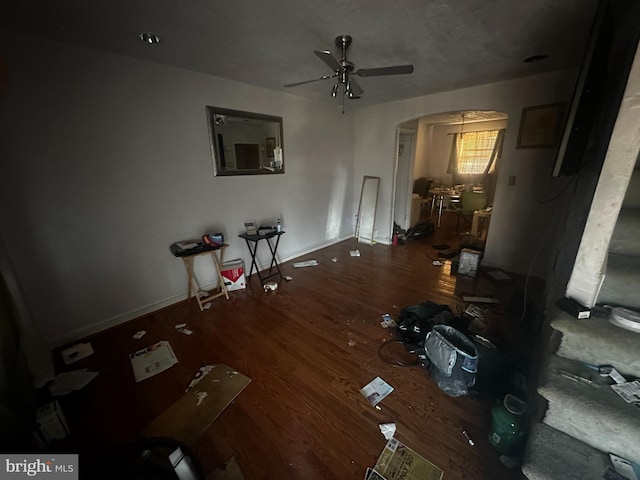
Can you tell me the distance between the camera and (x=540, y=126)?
286 centimetres

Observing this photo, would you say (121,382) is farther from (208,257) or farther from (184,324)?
(208,257)

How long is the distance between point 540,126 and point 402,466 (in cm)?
365

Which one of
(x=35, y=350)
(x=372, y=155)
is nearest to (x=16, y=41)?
(x=35, y=350)

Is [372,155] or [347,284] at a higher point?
[372,155]

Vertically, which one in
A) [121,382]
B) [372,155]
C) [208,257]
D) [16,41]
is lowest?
[121,382]

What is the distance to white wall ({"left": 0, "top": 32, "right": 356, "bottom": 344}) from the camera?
5.75 ft

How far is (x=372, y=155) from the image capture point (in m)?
4.41

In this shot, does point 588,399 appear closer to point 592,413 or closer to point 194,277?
point 592,413

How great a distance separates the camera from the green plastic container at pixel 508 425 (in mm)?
1205

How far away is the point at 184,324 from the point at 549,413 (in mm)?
2614

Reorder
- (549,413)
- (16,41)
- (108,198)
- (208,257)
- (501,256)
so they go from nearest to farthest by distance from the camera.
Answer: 1. (549,413)
2. (16,41)
3. (108,198)
4. (208,257)
5. (501,256)

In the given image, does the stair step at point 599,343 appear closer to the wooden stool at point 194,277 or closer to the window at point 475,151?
the wooden stool at point 194,277

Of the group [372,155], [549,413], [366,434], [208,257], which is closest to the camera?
[549,413]

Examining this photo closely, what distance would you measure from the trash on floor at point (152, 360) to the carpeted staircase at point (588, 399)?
219cm
